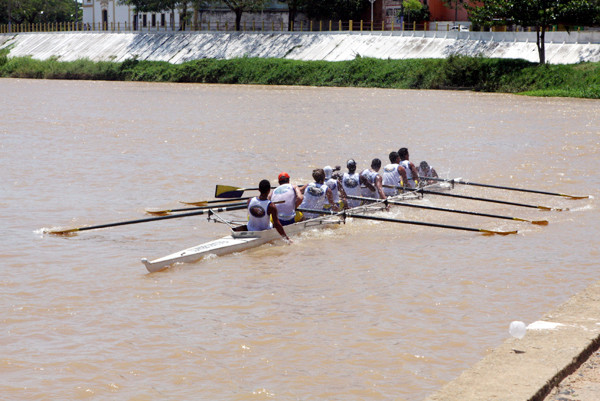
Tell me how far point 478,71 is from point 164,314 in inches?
1867

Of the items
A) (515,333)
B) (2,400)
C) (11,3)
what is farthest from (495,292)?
(11,3)

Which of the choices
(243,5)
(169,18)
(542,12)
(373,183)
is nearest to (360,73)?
(542,12)

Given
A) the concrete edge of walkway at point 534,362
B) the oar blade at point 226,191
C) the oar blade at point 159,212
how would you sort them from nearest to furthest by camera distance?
the concrete edge of walkway at point 534,362
the oar blade at point 226,191
the oar blade at point 159,212

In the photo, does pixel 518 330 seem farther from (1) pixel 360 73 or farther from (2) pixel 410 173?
(1) pixel 360 73

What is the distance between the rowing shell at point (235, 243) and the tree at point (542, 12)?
126ft

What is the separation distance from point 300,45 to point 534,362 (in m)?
64.8

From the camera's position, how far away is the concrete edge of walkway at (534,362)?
6.39m

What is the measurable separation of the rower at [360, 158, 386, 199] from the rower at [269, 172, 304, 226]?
2523 mm

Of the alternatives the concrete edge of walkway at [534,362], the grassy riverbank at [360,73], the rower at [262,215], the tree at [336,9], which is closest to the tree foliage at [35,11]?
the grassy riverbank at [360,73]

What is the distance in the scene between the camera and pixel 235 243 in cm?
1319

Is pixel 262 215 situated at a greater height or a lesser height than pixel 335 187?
lesser

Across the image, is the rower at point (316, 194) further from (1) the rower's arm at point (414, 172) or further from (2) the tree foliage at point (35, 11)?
(2) the tree foliage at point (35, 11)

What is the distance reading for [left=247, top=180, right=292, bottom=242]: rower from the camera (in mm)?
13586

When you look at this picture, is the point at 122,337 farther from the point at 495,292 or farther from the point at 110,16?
the point at 110,16
